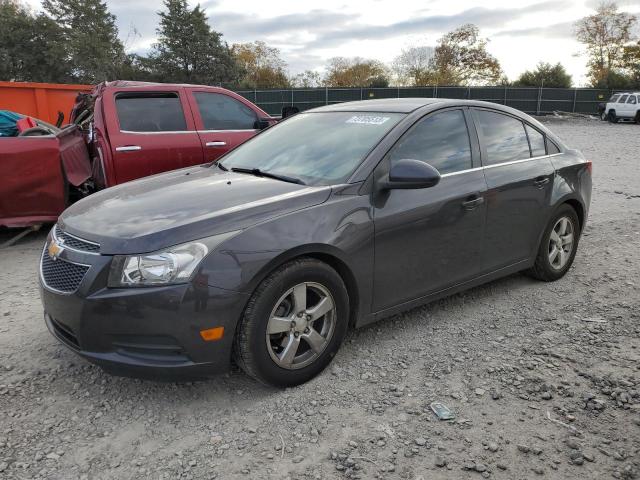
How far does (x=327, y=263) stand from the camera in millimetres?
3002

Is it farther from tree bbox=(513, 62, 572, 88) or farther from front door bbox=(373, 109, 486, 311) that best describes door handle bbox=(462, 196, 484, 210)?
tree bbox=(513, 62, 572, 88)

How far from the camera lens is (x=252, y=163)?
375 cm

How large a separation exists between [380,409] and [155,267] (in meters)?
1.39

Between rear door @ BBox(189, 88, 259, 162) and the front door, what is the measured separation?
3078mm

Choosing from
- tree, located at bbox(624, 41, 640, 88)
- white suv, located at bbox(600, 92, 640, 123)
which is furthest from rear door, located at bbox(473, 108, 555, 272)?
tree, located at bbox(624, 41, 640, 88)

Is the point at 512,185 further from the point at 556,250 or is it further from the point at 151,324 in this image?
the point at 151,324

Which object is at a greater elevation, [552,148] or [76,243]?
[552,148]

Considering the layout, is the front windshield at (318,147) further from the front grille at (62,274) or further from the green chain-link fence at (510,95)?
the green chain-link fence at (510,95)

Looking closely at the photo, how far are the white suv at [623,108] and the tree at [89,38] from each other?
3463 centimetres

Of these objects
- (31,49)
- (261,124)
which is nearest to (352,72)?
(31,49)

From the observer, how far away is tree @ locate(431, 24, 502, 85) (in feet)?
172

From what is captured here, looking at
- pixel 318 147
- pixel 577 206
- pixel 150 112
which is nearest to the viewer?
pixel 318 147

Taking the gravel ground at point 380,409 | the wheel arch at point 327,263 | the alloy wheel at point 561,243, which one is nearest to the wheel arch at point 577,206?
the alloy wheel at point 561,243

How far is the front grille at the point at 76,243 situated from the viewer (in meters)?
2.67
